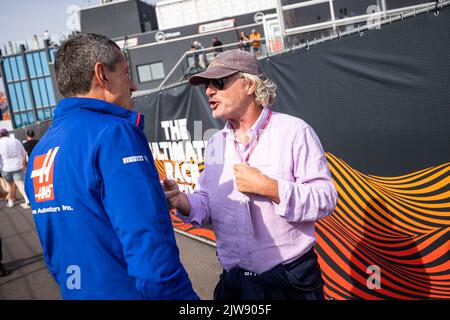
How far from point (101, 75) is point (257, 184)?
0.87 metres

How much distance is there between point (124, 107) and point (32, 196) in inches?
22.2

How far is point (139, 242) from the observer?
1.32 m

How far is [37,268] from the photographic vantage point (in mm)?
6098

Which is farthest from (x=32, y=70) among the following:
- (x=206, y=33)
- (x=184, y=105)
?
(x=184, y=105)

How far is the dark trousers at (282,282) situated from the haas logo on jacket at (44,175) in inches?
43.9

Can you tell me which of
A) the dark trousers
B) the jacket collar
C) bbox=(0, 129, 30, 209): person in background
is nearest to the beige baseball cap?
the jacket collar

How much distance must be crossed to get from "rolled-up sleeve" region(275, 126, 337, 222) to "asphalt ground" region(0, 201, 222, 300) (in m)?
2.79

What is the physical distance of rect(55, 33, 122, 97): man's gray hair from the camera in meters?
1.52

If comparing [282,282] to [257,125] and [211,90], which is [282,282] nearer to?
[257,125]

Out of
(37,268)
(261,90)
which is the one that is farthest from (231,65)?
(37,268)

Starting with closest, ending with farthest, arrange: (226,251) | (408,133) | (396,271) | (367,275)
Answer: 1. (226,251)
2. (408,133)
3. (396,271)
4. (367,275)

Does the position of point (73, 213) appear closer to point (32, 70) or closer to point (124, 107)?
point (124, 107)

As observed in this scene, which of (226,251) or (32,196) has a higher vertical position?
(32,196)

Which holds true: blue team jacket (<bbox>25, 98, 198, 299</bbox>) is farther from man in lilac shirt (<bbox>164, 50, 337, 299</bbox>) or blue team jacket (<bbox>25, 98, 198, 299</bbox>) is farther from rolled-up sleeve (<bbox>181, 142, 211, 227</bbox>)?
rolled-up sleeve (<bbox>181, 142, 211, 227</bbox>)
